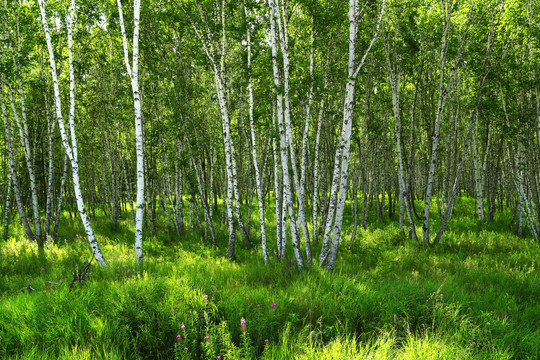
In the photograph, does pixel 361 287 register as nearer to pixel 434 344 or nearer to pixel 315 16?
pixel 434 344

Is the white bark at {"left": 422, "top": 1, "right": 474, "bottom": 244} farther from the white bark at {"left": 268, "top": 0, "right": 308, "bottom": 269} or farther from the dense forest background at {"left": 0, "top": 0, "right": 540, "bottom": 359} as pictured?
the white bark at {"left": 268, "top": 0, "right": 308, "bottom": 269}

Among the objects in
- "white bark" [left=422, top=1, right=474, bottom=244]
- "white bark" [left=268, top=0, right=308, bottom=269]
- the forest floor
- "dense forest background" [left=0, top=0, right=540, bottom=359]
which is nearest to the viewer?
the forest floor

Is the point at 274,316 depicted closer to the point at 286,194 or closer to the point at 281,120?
the point at 286,194

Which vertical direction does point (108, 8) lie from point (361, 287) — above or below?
above

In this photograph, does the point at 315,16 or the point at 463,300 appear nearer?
the point at 463,300

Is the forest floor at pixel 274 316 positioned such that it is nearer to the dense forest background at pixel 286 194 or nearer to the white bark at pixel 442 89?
the dense forest background at pixel 286 194

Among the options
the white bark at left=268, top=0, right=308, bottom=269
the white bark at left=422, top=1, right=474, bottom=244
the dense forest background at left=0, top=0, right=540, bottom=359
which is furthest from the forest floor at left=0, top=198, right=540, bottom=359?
the white bark at left=422, top=1, right=474, bottom=244

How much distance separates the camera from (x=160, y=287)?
4.10m

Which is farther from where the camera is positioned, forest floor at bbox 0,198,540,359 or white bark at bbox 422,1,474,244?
white bark at bbox 422,1,474,244

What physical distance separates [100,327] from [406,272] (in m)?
5.85

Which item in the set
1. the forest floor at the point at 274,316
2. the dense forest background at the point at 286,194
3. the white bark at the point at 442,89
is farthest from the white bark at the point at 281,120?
the white bark at the point at 442,89

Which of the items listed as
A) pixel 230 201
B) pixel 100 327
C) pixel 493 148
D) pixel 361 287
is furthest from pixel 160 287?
pixel 493 148

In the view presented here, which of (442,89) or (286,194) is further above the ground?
(442,89)

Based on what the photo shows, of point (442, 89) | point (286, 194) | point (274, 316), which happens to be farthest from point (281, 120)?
→ point (442, 89)
